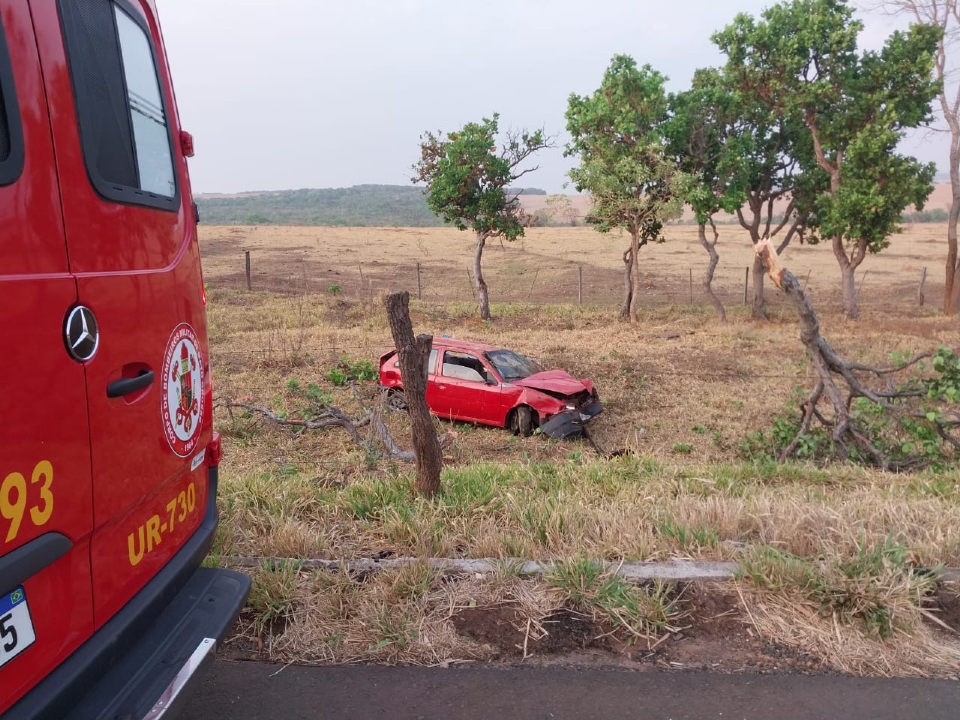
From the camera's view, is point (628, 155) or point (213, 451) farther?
point (628, 155)

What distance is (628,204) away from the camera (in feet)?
66.5

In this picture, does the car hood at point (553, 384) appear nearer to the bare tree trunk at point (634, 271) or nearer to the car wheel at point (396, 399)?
the car wheel at point (396, 399)

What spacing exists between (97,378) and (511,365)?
30.6 feet

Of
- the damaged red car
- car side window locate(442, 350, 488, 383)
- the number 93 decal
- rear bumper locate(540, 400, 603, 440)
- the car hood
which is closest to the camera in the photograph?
the number 93 decal

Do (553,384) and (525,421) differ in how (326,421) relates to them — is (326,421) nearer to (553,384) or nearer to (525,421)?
(525,421)

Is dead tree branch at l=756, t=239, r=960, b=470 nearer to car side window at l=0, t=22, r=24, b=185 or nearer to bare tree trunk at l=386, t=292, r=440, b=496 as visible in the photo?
bare tree trunk at l=386, t=292, r=440, b=496

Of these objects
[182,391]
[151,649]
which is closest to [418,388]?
[182,391]

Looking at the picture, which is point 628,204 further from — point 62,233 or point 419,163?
point 62,233

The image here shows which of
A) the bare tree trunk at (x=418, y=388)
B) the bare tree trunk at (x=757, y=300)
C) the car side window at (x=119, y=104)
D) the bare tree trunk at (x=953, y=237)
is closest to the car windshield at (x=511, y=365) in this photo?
the bare tree trunk at (x=418, y=388)

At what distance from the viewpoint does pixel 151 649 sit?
249cm

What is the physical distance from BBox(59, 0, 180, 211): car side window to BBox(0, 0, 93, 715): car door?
220 mm

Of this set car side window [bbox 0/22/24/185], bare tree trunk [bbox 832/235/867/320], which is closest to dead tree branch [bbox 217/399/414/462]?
car side window [bbox 0/22/24/185]

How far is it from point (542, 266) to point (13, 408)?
1423 inches

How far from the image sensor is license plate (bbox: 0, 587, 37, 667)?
1.85 meters
